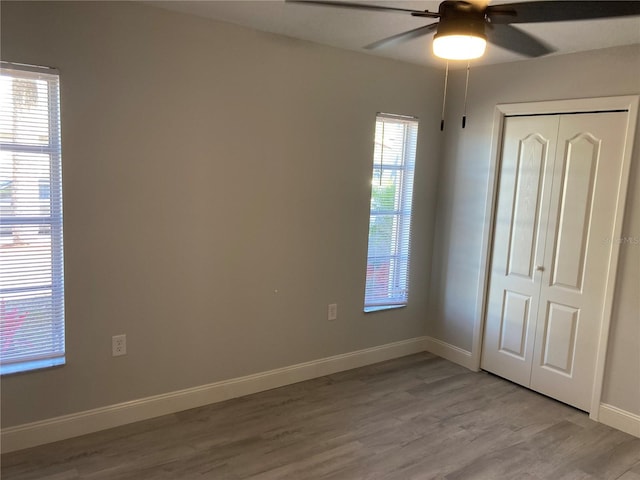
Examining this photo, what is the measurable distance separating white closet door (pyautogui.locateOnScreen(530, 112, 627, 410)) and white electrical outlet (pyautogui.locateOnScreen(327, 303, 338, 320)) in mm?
1513

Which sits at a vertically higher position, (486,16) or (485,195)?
(486,16)

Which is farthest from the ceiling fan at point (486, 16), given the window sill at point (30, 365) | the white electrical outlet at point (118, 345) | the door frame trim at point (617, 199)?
the window sill at point (30, 365)

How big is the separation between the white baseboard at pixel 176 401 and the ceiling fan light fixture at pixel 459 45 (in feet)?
8.01

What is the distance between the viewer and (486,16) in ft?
6.52

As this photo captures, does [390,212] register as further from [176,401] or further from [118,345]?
[118,345]

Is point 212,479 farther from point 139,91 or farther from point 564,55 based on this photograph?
point 564,55

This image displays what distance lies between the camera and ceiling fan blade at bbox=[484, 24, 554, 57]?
84.3 inches

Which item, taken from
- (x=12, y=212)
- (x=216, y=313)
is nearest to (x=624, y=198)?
(x=216, y=313)

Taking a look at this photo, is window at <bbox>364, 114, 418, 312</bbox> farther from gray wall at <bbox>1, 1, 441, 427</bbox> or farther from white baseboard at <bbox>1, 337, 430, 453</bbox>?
white baseboard at <bbox>1, 337, 430, 453</bbox>

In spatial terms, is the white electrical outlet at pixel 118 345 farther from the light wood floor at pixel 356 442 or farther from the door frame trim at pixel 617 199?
the door frame trim at pixel 617 199

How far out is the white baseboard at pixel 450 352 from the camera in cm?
407

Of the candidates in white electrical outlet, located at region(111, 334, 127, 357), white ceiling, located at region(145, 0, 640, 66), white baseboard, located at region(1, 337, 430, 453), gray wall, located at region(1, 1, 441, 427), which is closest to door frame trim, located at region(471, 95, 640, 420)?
white ceiling, located at region(145, 0, 640, 66)

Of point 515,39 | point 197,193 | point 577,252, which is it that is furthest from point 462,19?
point 577,252

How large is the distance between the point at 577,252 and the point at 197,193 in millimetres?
2585
